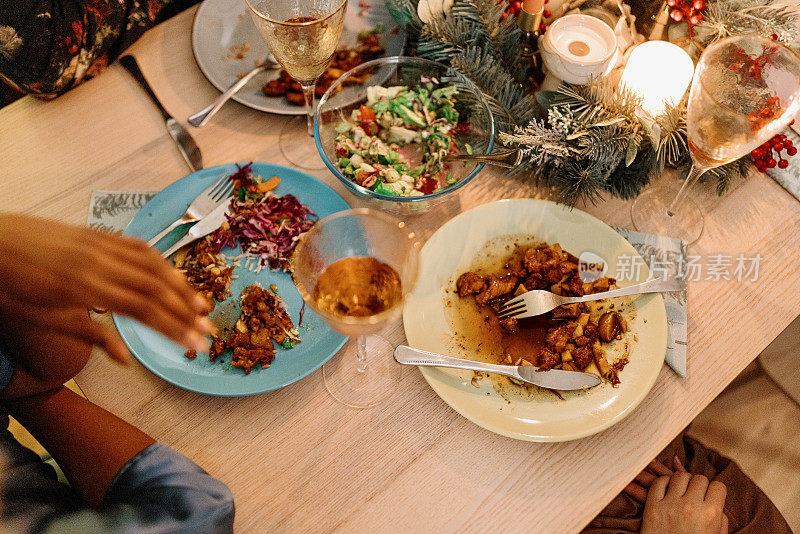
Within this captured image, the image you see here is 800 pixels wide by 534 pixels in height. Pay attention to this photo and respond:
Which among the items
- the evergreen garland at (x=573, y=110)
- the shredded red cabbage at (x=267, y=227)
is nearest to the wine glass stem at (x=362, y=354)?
the shredded red cabbage at (x=267, y=227)

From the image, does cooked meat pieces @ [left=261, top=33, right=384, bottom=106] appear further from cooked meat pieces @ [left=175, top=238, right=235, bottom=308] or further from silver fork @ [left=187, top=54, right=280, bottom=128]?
cooked meat pieces @ [left=175, top=238, right=235, bottom=308]

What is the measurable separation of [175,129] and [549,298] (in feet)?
2.72

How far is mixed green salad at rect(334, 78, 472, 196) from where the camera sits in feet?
3.54

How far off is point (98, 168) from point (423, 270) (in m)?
0.70

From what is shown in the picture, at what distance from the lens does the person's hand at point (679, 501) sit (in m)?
1.24

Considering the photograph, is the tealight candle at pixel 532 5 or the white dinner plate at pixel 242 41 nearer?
the tealight candle at pixel 532 5

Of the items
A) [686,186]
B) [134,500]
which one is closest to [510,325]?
[686,186]

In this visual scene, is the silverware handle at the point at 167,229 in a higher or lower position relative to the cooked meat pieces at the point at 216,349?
higher

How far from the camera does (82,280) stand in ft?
1.87

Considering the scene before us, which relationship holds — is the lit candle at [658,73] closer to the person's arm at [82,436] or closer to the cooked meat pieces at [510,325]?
the cooked meat pieces at [510,325]

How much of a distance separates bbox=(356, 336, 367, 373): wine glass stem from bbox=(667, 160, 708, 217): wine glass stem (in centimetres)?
67

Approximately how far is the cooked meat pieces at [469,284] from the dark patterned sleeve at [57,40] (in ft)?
3.02

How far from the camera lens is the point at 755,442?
143 centimetres

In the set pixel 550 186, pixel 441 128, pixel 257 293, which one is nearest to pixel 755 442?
pixel 550 186
